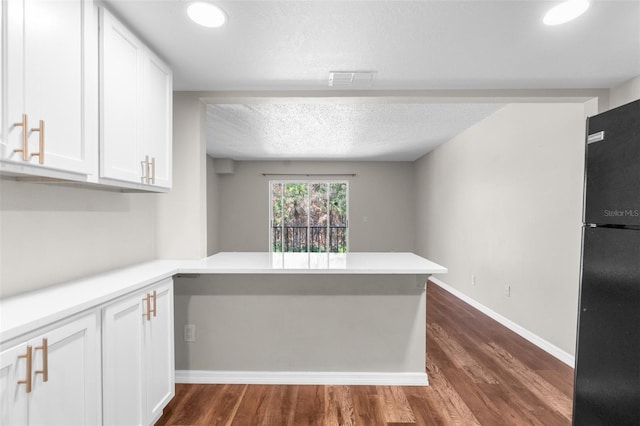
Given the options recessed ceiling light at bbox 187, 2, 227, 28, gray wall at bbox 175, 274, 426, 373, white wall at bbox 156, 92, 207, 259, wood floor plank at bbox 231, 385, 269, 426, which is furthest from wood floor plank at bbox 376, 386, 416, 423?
recessed ceiling light at bbox 187, 2, 227, 28

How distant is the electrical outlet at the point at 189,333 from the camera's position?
230 cm

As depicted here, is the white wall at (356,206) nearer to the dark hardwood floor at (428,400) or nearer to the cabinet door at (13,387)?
the dark hardwood floor at (428,400)

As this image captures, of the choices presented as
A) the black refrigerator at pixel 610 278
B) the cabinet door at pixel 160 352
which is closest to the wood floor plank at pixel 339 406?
the cabinet door at pixel 160 352

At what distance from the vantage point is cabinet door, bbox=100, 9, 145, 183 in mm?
1428

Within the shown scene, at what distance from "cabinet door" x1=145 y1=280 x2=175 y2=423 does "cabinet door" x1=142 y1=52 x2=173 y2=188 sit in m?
0.68

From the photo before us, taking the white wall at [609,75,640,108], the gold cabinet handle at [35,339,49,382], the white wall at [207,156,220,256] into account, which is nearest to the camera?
the gold cabinet handle at [35,339,49,382]

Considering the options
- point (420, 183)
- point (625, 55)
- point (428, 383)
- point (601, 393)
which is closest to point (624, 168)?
point (601, 393)

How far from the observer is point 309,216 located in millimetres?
7102

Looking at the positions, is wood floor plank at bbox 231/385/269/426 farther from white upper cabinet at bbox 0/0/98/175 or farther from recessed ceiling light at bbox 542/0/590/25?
recessed ceiling light at bbox 542/0/590/25

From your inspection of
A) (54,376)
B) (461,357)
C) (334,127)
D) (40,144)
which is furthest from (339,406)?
(334,127)

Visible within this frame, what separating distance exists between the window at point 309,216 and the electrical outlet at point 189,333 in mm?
4740

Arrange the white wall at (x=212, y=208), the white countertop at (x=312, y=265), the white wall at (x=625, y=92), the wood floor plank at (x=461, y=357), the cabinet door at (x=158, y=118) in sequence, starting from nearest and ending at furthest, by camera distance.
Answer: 1. the cabinet door at (x=158, y=118)
2. the white countertop at (x=312, y=265)
3. the white wall at (x=625, y=92)
4. the wood floor plank at (x=461, y=357)
5. the white wall at (x=212, y=208)

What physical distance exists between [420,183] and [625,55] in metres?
4.69

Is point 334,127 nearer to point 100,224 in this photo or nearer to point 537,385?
point 100,224
